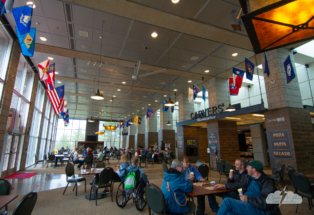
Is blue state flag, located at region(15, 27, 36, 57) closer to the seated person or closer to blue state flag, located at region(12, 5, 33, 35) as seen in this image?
blue state flag, located at region(12, 5, 33, 35)

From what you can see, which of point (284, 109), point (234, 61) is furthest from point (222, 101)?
point (284, 109)

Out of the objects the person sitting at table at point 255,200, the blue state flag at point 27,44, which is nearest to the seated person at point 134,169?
the person sitting at table at point 255,200

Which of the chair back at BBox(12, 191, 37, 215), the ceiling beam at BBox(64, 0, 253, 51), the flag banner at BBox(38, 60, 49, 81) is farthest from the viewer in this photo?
the flag banner at BBox(38, 60, 49, 81)

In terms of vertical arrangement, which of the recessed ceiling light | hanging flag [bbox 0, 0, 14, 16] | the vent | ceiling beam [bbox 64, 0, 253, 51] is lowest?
hanging flag [bbox 0, 0, 14, 16]

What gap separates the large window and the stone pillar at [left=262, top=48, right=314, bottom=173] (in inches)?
1000

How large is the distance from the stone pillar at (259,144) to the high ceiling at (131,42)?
470 cm

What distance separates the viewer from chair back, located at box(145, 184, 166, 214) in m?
2.24

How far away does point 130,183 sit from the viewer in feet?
12.3

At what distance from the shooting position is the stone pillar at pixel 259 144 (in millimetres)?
10416

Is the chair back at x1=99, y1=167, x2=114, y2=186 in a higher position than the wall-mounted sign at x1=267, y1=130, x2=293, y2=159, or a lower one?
lower

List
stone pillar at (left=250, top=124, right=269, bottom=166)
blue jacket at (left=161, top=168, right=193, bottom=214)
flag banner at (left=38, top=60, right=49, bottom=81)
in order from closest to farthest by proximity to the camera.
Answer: blue jacket at (left=161, top=168, right=193, bottom=214)
flag banner at (left=38, top=60, right=49, bottom=81)
stone pillar at (left=250, top=124, right=269, bottom=166)

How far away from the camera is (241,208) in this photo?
2.28m

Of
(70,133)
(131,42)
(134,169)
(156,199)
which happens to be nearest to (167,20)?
(131,42)

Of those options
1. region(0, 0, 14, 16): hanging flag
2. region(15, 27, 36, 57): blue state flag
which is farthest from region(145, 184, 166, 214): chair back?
region(15, 27, 36, 57): blue state flag
